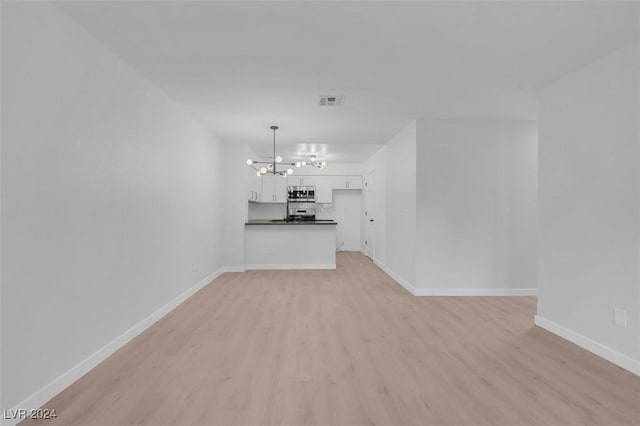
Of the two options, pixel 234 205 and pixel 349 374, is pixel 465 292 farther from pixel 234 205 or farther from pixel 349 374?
pixel 234 205

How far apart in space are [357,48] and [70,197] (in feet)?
7.79

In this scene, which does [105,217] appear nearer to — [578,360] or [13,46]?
[13,46]

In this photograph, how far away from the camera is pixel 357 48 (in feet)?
8.47

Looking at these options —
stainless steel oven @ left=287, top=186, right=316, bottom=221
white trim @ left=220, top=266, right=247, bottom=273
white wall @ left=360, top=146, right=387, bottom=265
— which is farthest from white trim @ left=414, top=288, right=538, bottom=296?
stainless steel oven @ left=287, top=186, right=316, bottom=221

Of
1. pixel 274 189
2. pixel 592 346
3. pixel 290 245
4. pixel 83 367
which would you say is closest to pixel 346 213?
pixel 274 189

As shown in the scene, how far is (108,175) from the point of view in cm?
259

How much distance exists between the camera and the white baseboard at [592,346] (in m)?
2.40

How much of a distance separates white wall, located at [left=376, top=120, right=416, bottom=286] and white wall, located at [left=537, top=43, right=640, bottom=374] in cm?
165

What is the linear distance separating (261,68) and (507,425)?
3.14 metres

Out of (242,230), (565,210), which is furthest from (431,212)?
(242,230)

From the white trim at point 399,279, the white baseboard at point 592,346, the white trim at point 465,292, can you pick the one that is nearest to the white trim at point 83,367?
the white trim at point 399,279

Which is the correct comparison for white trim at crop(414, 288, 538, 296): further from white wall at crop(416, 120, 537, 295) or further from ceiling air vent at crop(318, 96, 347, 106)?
ceiling air vent at crop(318, 96, 347, 106)

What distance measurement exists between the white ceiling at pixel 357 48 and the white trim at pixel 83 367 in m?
2.39

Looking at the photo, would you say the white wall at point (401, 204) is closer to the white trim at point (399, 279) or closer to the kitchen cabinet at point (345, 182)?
the white trim at point (399, 279)
